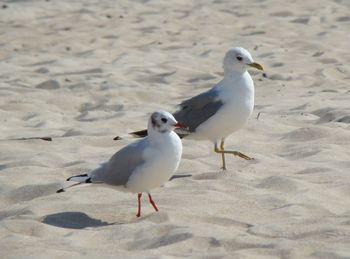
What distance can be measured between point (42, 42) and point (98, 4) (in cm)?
237

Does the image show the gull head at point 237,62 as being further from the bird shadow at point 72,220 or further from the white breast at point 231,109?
the bird shadow at point 72,220

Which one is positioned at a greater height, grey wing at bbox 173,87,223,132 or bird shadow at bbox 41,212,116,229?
grey wing at bbox 173,87,223,132

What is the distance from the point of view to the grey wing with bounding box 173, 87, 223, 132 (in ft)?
20.7

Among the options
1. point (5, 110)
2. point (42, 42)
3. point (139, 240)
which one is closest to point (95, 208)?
Answer: point (139, 240)

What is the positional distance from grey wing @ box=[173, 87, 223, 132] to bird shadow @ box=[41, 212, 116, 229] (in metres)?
1.47

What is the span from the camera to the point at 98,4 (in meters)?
13.7

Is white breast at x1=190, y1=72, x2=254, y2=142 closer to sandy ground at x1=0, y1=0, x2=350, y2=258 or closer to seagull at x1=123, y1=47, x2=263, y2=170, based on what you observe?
seagull at x1=123, y1=47, x2=263, y2=170

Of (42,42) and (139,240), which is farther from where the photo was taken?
(42,42)

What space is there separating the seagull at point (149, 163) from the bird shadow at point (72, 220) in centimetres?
21

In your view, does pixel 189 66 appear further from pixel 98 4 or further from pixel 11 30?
pixel 98 4

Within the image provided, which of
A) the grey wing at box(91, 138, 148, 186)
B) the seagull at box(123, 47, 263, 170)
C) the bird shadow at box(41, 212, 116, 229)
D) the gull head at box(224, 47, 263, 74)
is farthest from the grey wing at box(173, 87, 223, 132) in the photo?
the bird shadow at box(41, 212, 116, 229)

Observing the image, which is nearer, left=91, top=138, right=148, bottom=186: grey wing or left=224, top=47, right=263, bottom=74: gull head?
left=91, top=138, right=148, bottom=186: grey wing

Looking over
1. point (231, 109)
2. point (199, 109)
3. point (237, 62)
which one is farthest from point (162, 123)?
point (237, 62)

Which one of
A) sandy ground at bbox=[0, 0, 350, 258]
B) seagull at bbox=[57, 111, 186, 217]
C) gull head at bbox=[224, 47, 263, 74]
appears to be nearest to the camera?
sandy ground at bbox=[0, 0, 350, 258]
